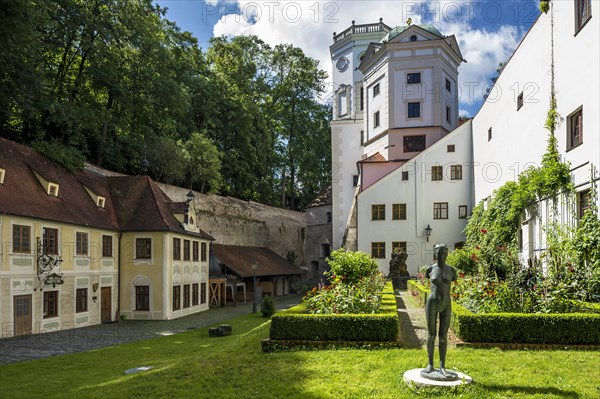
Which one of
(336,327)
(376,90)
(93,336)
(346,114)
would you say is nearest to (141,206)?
(93,336)

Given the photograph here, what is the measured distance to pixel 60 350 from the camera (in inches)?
624

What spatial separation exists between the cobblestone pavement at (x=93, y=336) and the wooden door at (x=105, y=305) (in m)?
0.63

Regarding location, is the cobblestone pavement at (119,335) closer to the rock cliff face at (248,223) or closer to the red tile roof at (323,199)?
the rock cliff face at (248,223)

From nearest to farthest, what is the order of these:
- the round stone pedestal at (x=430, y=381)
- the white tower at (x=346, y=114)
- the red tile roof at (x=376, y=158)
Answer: the round stone pedestal at (x=430, y=381), the red tile roof at (x=376, y=158), the white tower at (x=346, y=114)

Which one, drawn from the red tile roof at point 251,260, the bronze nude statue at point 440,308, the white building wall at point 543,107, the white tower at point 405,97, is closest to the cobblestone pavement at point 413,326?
the bronze nude statue at point 440,308

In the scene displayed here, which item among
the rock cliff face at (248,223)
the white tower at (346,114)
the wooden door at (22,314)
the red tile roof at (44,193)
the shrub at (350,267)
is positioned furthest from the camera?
the white tower at (346,114)

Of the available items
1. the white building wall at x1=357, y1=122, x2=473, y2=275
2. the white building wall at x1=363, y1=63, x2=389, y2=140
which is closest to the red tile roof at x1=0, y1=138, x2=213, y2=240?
the white building wall at x1=357, y1=122, x2=473, y2=275

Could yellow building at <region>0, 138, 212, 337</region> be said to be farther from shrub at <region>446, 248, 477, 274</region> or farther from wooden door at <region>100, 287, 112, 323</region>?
shrub at <region>446, 248, 477, 274</region>

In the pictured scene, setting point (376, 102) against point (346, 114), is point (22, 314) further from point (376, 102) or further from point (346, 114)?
point (346, 114)

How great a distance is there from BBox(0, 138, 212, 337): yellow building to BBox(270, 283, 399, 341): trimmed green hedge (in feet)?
36.8

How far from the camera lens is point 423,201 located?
108ft

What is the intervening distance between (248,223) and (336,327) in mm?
29782

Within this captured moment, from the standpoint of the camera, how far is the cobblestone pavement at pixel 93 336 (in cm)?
1545

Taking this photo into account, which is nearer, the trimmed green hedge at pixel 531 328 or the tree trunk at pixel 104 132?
the trimmed green hedge at pixel 531 328
